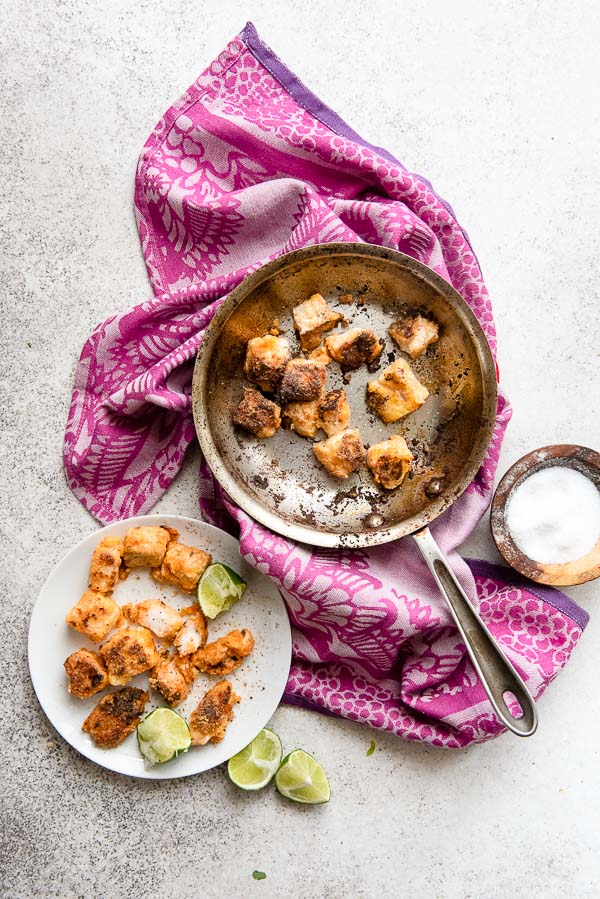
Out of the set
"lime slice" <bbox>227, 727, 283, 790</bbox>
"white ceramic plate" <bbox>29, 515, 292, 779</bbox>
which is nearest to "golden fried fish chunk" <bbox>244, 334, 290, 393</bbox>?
"white ceramic plate" <bbox>29, 515, 292, 779</bbox>

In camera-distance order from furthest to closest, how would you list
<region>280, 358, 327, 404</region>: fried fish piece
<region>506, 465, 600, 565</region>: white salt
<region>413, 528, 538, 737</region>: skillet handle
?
<region>506, 465, 600, 565</region>: white salt
<region>280, 358, 327, 404</region>: fried fish piece
<region>413, 528, 538, 737</region>: skillet handle

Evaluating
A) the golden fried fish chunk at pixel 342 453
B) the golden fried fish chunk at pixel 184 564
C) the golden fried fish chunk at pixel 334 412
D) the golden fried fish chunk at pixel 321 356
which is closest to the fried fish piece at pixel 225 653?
the golden fried fish chunk at pixel 184 564

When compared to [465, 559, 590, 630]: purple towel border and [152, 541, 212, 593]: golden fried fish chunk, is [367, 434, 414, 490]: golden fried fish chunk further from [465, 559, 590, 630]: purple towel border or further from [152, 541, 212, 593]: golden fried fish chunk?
[152, 541, 212, 593]: golden fried fish chunk

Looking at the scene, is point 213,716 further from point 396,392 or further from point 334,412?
point 396,392

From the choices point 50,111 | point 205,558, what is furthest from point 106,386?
point 50,111

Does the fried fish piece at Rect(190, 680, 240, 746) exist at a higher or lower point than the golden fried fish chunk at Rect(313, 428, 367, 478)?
lower

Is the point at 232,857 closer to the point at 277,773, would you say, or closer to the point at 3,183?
the point at 277,773
